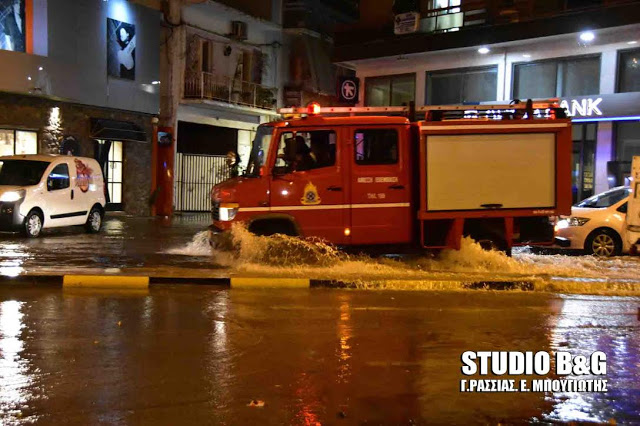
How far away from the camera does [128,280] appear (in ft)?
31.4

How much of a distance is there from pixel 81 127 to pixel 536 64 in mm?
15068

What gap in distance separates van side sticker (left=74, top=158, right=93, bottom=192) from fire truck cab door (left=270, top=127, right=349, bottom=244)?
7904mm

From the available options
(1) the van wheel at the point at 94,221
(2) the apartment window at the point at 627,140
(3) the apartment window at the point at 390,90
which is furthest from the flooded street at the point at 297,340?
(3) the apartment window at the point at 390,90

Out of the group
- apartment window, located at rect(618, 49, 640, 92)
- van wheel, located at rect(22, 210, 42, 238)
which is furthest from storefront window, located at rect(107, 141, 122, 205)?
apartment window, located at rect(618, 49, 640, 92)

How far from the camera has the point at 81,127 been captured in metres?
21.2

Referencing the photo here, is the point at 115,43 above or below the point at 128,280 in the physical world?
above

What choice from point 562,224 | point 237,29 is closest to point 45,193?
point 562,224

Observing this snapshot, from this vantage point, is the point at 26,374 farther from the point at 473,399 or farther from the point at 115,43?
the point at 115,43

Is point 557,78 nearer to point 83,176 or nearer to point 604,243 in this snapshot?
point 604,243

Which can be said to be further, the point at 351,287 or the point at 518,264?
the point at 518,264

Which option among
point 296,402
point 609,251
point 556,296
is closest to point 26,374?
point 296,402

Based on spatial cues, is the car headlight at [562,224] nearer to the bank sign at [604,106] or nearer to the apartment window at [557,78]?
the bank sign at [604,106]

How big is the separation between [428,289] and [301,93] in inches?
803

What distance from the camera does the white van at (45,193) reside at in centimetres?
1409
